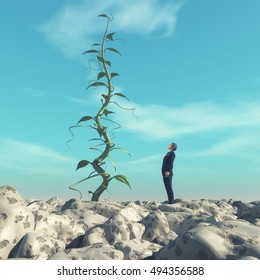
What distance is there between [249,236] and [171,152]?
8.33 metres

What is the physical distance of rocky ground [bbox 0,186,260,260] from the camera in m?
4.96

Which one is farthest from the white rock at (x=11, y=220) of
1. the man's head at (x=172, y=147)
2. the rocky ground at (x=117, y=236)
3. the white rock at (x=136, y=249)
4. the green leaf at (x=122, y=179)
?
the man's head at (x=172, y=147)

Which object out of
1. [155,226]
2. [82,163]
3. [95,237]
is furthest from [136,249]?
[82,163]

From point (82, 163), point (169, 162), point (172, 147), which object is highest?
point (172, 147)

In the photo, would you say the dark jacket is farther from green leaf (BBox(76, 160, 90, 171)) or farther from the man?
green leaf (BBox(76, 160, 90, 171))

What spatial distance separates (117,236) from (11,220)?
1.81m

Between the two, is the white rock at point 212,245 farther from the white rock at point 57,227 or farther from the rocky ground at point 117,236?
the white rock at point 57,227

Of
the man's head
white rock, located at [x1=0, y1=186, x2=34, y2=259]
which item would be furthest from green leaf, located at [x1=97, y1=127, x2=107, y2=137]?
white rock, located at [x1=0, y1=186, x2=34, y2=259]

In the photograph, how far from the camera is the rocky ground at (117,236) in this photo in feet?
16.3

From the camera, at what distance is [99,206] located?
35.7 feet

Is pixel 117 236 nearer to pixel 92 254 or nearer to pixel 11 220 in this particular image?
pixel 92 254

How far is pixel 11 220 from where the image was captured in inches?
280
